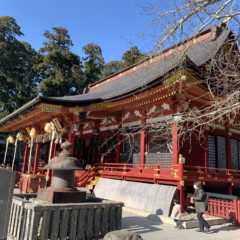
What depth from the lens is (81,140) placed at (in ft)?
66.3

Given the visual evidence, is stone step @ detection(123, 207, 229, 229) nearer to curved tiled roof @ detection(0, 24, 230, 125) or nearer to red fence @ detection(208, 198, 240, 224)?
red fence @ detection(208, 198, 240, 224)

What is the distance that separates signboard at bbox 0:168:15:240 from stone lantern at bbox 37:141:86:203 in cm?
236

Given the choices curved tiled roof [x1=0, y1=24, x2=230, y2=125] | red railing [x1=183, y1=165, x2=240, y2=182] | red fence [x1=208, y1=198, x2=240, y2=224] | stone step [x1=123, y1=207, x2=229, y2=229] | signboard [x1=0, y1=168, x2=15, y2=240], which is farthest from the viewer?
red railing [x1=183, y1=165, x2=240, y2=182]

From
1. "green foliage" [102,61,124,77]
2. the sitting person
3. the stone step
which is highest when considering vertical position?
"green foliage" [102,61,124,77]

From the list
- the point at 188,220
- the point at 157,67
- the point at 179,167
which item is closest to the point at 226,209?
the point at 188,220

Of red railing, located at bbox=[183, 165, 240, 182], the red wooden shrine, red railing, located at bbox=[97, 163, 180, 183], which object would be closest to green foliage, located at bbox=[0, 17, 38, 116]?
the red wooden shrine

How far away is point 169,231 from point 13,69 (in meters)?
36.3

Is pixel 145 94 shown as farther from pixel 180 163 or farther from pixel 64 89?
pixel 64 89

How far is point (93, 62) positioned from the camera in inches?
1869

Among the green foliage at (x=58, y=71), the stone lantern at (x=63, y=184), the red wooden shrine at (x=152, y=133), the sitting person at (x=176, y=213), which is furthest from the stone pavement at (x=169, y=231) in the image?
the green foliage at (x=58, y=71)

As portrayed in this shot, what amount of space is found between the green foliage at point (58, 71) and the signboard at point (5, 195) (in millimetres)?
36632

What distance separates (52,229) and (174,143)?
20.8ft

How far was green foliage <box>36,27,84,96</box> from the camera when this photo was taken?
41094 mm

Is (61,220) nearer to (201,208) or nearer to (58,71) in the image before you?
(201,208)
